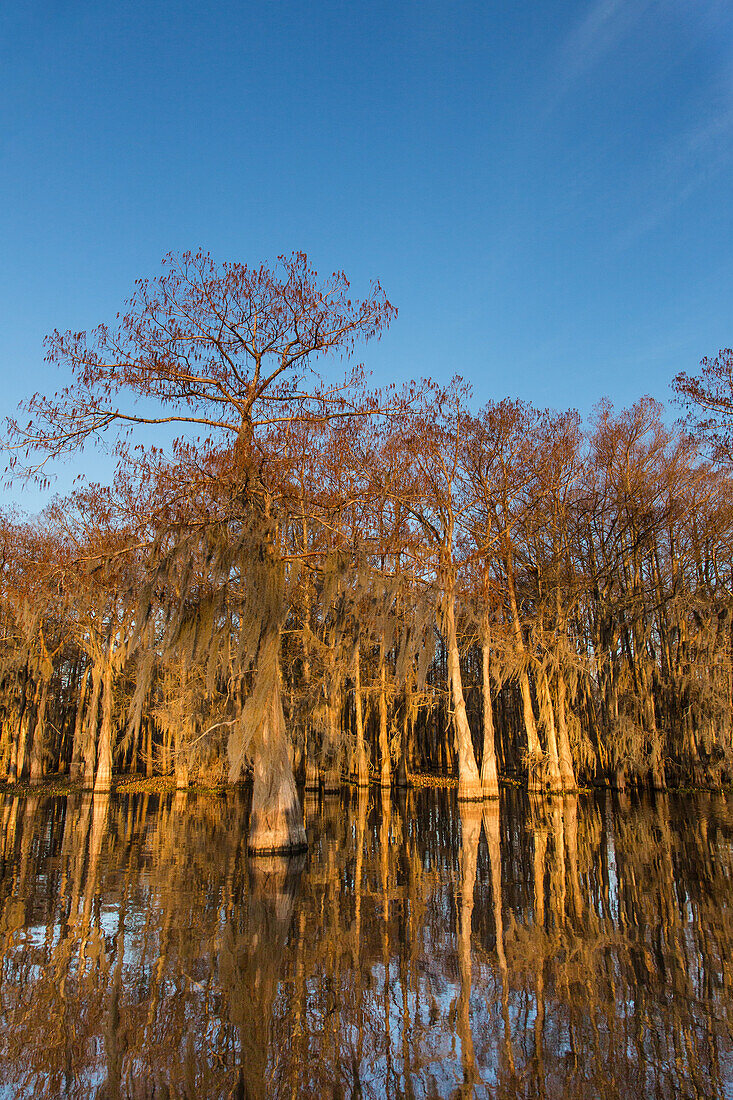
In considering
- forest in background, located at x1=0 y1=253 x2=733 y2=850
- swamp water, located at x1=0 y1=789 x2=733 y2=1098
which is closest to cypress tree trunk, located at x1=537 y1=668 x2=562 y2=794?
forest in background, located at x1=0 y1=253 x2=733 y2=850

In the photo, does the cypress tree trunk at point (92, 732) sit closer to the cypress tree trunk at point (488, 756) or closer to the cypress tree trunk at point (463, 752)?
the cypress tree trunk at point (463, 752)

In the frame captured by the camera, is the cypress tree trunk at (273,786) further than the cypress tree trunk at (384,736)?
No

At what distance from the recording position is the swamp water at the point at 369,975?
3.31m

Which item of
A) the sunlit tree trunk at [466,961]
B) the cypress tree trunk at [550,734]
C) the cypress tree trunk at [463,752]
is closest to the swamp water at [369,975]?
the sunlit tree trunk at [466,961]

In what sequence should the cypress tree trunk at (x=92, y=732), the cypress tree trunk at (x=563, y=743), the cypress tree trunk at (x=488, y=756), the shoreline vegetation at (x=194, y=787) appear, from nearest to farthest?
the cypress tree trunk at (x=488, y=756) < the cypress tree trunk at (x=563, y=743) < the shoreline vegetation at (x=194, y=787) < the cypress tree trunk at (x=92, y=732)

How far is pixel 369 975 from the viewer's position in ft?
15.5

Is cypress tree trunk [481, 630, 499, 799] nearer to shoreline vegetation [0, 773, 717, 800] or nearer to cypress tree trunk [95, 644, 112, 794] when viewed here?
shoreline vegetation [0, 773, 717, 800]

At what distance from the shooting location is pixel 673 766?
24609 mm

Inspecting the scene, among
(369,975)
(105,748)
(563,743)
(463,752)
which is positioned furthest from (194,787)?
(369,975)

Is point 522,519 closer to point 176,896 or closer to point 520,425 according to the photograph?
point 520,425

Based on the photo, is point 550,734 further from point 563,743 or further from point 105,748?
point 105,748

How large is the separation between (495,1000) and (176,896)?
432 cm

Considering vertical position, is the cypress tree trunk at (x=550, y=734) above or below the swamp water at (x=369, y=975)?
above

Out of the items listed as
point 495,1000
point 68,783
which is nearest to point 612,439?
point 495,1000
